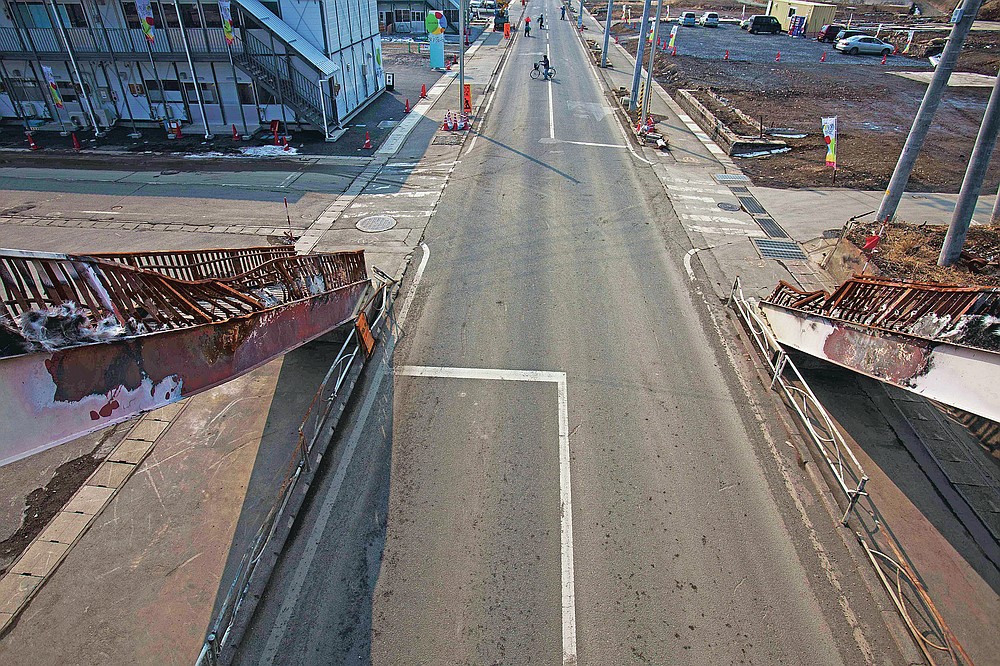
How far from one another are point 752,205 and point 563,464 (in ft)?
48.8

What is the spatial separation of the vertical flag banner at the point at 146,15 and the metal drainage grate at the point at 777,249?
25943mm

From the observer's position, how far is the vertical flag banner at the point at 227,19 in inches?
911

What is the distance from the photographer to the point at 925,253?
573 inches

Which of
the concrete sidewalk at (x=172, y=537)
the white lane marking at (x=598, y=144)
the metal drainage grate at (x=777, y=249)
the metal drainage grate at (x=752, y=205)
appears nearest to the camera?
the concrete sidewalk at (x=172, y=537)

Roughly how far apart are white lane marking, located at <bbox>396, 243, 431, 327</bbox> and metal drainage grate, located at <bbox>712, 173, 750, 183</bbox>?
1290 centimetres

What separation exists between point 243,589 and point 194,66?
2597cm

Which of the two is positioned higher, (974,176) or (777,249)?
(974,176)

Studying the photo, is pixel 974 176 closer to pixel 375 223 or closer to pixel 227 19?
pixel 375 223

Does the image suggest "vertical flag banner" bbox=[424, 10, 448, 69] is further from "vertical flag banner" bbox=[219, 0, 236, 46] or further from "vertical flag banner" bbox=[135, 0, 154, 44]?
"vertical flag banner" bbox=[135, 0, 154, 44]

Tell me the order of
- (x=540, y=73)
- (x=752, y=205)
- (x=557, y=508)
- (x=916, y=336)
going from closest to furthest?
(x=916, y=336) < (x=557, y=508) < (x=752, y=205) < (x=540, y=73)

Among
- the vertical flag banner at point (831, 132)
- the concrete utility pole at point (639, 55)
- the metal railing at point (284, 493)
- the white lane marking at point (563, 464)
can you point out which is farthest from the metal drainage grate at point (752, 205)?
the metal railing at point (284, 493)

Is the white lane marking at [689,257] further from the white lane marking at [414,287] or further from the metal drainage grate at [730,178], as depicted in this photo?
the white lane marking at [414,287]

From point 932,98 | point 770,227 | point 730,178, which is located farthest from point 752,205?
point 932,98

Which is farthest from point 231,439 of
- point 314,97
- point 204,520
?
→ point 314,97
